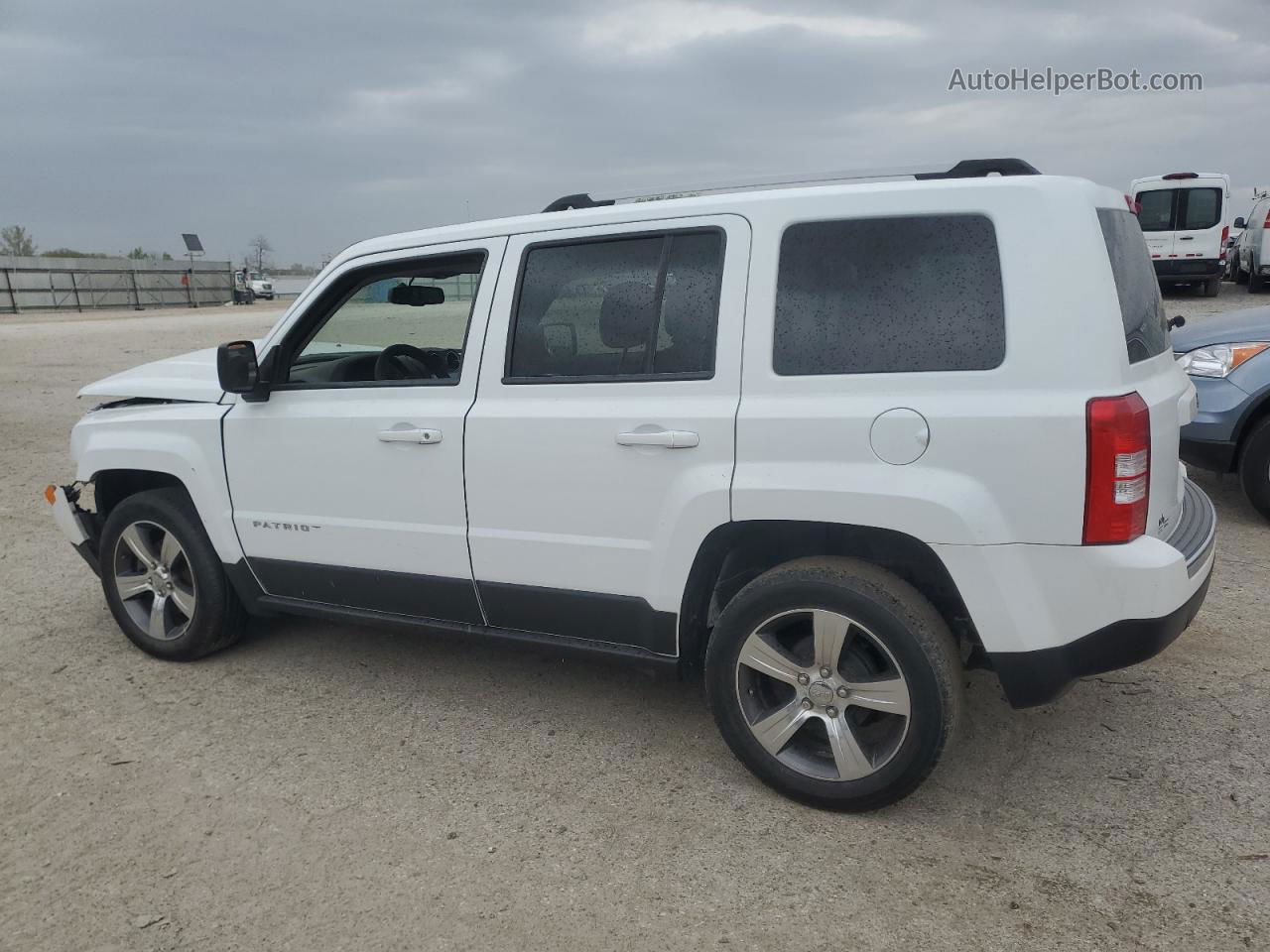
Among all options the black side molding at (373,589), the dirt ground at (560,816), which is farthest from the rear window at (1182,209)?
the black side molding at (373,589)

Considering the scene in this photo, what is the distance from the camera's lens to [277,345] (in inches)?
157

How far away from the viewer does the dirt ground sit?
2.66m

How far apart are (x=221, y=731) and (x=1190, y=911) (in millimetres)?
3257

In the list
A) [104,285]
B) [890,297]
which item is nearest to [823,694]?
[890,297]

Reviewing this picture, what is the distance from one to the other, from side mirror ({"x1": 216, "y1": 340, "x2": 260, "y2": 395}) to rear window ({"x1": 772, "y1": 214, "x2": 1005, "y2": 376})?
209cm

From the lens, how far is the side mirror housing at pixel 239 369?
149 inches

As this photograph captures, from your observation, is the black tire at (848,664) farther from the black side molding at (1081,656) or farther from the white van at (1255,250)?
the white van at (1255,250)

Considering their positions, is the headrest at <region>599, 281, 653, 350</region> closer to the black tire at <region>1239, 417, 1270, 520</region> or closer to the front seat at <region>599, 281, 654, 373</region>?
the front seat at <region>599, 281, 654, 373</region>

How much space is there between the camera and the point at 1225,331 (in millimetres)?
6301

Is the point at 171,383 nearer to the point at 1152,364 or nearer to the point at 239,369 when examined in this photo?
the point at 239,369

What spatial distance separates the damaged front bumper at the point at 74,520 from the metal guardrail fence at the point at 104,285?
139ft

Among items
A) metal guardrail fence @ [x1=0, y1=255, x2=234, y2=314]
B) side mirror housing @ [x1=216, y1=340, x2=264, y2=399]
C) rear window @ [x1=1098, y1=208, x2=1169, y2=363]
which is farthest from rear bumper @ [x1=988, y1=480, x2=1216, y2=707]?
metal guardrail fence @ [x1=0, y1=255, x2=234, y2=314]

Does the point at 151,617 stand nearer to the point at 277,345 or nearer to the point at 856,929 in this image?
the point at 277,345

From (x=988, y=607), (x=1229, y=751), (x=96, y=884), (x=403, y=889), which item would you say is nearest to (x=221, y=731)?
(x=96, y=884)
